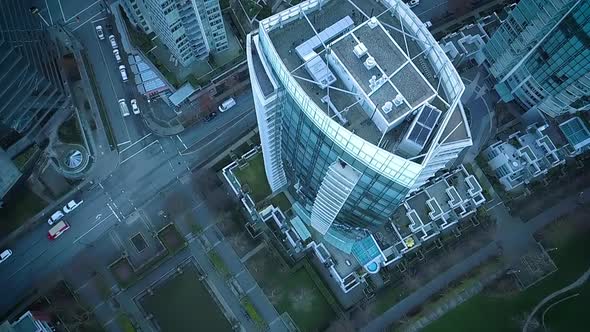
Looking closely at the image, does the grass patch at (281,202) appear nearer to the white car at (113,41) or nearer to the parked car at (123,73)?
the parked car at (123,73)

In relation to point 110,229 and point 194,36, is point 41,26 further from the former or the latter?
point 110,229

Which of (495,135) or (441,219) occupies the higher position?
(495,135)

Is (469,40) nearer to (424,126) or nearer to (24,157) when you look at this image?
(424,126)

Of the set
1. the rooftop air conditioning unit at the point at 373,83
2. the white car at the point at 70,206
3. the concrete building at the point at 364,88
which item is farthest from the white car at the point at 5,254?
the rooftop air conditioning unit at the point at 373,83

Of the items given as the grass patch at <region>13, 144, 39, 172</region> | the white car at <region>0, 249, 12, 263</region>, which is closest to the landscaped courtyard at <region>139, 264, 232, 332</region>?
the white car at <region>0, 249, 12, 263</region>

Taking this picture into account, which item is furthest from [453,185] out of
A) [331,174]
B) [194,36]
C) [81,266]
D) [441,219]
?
[81,266]

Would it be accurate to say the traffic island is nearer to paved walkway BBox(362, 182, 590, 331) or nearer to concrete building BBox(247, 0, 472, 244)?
paved walkway BBox(362, 182, 590, 331)
